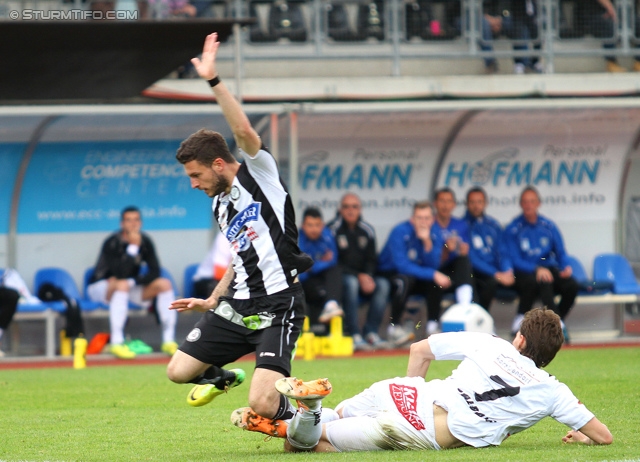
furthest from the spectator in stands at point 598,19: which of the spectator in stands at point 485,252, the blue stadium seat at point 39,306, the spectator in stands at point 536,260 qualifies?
the blue stadium seat at point 39,306

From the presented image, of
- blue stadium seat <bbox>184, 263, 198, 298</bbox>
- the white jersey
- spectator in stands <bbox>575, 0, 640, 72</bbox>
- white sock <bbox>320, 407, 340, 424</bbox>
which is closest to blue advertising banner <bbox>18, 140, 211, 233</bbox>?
blue stadium seat <bbox>184, 263, 198, 298</bbox>

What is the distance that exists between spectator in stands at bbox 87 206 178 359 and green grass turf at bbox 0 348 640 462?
1014mm

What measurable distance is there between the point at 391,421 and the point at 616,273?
9153 mm

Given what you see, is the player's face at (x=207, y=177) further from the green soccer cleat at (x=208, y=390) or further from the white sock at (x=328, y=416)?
the white sock at (x=328, y=416)

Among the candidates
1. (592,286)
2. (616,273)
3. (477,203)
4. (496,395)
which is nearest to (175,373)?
(496,395)

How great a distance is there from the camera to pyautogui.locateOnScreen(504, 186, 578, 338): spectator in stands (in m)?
12.6

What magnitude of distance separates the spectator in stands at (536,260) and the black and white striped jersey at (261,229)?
24.7ft

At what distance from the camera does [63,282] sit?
12523 millimetres

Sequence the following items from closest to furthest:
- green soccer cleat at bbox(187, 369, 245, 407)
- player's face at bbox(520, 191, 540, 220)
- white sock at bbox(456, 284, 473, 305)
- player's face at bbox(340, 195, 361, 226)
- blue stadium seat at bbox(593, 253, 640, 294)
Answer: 1. green soccer cleat at bbox(187, 369, 245, 407)
2. white sock at bbox(456, 284, 473, 305)
3. player's face at bbox(340, 195, 361, 226)
4. player's face at bbox(520, 191, 540, 220)
5. blue stadium seat at bbox(593, 253, 640, 294)

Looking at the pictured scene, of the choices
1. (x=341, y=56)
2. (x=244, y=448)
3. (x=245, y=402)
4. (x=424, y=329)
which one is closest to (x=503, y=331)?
(x=424, y=329)

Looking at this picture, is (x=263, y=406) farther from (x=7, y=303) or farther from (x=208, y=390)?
(x=7, y=303)

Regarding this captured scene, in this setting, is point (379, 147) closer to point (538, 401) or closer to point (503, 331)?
point (503, 331)

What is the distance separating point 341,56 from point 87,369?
5331mm

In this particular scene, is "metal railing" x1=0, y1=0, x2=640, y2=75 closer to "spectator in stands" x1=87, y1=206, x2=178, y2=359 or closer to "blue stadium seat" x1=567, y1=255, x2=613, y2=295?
"blue stadium seat" x1=567, y1=255, x2=613, y2=295
